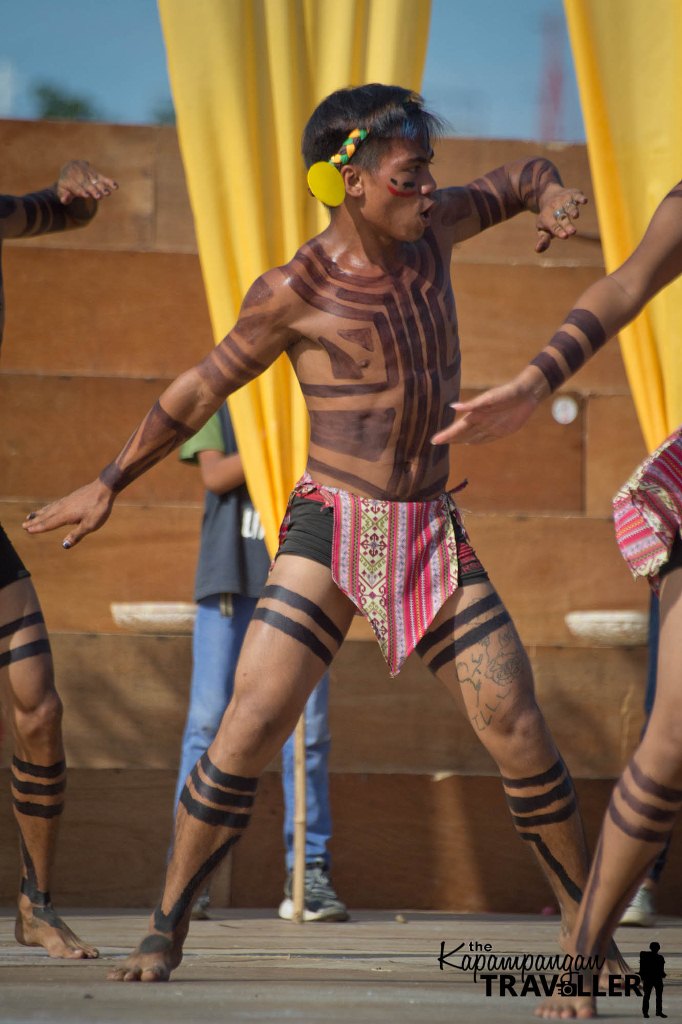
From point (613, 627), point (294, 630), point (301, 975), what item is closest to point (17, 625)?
point (294, 630)

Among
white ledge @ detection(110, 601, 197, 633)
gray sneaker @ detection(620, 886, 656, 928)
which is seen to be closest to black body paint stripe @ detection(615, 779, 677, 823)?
gray sneaker @ detection(620, 886, 656, 928)

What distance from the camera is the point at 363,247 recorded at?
3521 millimetres

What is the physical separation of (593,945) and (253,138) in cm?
276

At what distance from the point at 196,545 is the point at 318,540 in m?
3.17

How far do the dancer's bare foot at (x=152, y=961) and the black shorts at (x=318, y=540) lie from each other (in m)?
0.96

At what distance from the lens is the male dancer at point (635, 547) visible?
2.71 m

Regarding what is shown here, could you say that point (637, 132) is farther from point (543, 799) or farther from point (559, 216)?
point (543, 799)

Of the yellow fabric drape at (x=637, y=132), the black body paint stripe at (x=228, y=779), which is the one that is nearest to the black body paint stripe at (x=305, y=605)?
the black body paint stripe at (x=228, y=779)

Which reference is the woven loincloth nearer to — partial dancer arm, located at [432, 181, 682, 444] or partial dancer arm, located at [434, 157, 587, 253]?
partial dancer arm, located at [432, 181, 682, 444]

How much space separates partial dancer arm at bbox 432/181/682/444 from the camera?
2826 mm

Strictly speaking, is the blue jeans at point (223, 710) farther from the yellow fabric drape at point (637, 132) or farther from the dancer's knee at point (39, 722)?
the yellow fabric drape at point (637, 132)

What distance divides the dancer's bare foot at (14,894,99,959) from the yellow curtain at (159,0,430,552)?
5.22 feet

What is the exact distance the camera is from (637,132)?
14.7 ft

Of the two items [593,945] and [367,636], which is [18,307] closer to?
[367,636]
